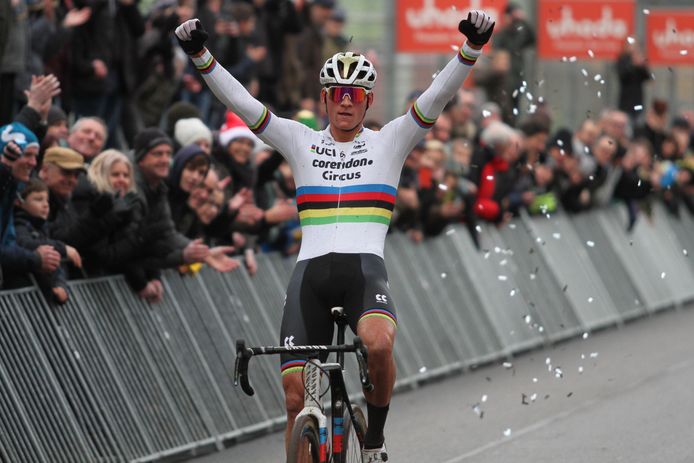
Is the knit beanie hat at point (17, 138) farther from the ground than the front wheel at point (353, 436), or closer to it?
farther from the ground

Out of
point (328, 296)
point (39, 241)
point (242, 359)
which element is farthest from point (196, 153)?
point (242, 359)

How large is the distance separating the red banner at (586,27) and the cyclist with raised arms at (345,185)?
16.3 m

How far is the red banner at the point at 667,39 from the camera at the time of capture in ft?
91.3

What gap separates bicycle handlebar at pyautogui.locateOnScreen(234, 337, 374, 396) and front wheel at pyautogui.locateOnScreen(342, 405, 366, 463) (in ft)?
1.87

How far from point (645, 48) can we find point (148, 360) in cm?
1780

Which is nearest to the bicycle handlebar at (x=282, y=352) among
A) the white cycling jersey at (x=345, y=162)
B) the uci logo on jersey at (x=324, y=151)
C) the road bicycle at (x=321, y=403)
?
the road bicycle at (x=321, y=403)

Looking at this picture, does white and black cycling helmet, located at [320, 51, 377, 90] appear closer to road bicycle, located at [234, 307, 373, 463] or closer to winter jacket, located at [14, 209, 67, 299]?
road bicycle, located at [234, 307, 373, 463]

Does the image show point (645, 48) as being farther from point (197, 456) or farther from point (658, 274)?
point (197, 456)

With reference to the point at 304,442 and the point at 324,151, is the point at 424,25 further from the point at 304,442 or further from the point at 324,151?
the point at 304,442

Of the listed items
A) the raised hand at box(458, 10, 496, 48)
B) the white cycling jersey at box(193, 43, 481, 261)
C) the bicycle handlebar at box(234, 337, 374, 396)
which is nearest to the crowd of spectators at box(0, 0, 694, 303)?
the white cycling jersey at box(193, 43, 481, 261)

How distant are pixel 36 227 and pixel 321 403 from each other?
2963 mm

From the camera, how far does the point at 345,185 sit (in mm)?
9445

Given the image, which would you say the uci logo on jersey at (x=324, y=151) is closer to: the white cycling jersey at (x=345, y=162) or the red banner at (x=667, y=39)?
the white cycling jersey at (x=345, y=162)

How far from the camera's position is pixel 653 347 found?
17.4m
